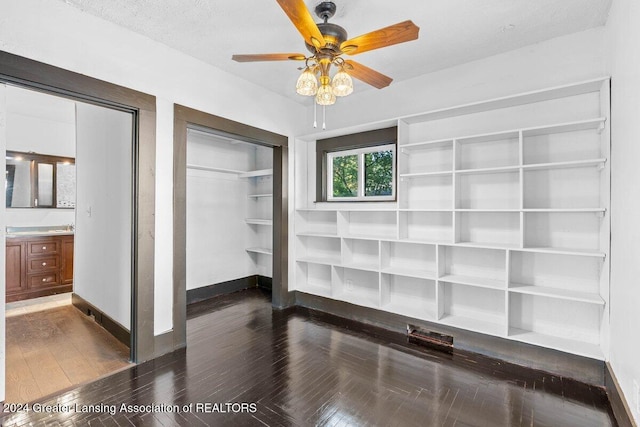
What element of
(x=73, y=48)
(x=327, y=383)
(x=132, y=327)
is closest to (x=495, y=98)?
(x=327, y=383)

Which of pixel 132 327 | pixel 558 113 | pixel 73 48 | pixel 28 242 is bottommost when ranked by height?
pixel 132 327

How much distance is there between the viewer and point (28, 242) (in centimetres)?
447

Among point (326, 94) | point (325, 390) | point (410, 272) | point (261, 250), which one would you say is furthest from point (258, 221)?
point (326, 94)

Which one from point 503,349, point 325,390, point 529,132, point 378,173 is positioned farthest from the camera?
point 378,173

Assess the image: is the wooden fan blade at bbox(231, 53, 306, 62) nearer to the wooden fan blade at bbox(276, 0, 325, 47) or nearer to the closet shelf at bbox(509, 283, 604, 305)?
the wooden fan blade at bbox(276, 0, 325, 47)

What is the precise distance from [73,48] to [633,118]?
3.66 m

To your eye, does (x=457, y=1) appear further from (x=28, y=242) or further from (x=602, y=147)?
(x=28, y=242)

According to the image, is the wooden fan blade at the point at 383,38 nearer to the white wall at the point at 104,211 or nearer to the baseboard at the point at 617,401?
the white wall at the point at 104,211

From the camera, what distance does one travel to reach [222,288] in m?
4.86

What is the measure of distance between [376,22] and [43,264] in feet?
17.7

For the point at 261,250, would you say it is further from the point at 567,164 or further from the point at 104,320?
the point at 567,164

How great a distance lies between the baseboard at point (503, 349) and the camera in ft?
7.97

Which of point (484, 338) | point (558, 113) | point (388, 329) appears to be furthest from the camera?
point (388, 329)

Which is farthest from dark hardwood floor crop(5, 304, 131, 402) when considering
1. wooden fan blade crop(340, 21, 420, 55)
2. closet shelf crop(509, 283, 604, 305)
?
closet shelf crop(509, 283, 604, 305)
